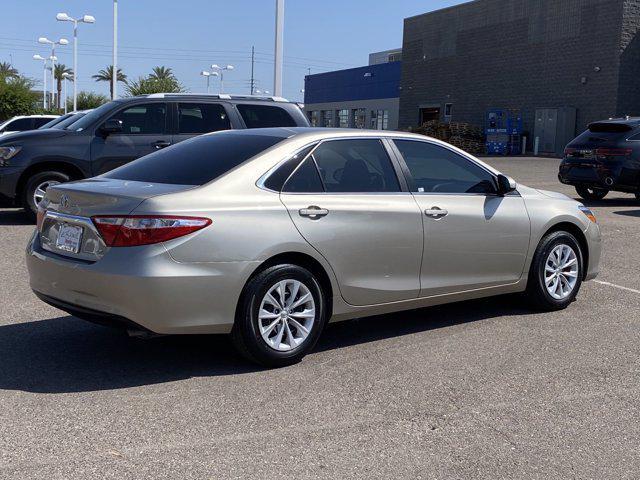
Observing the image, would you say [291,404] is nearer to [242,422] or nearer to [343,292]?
[242,422]

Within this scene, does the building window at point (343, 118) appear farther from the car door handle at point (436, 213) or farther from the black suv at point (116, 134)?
the car door handle at point (436, 213)

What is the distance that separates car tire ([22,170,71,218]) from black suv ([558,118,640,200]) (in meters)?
9.80

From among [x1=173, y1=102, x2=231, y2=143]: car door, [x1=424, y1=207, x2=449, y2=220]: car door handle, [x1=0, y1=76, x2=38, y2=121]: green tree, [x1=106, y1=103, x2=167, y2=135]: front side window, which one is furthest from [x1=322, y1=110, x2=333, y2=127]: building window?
[x1=424, y1=207, x2=449, y2=220]: car door handle

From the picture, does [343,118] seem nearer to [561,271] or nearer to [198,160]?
[561,271]

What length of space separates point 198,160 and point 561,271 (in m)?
3.36

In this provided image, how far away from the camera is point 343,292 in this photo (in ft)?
18.6

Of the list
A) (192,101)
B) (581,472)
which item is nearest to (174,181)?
(581,472)

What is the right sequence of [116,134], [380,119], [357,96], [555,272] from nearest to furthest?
[555,272] → [116,134] → [380,119] → [357,96]

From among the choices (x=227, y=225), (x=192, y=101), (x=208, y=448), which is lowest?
(x=208, y=448)

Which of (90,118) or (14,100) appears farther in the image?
(14,100)

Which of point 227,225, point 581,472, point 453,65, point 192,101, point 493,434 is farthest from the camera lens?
point 453,65

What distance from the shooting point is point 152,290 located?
191 inches

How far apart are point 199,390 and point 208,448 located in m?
0.91

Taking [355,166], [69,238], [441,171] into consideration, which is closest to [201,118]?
[441,171]
